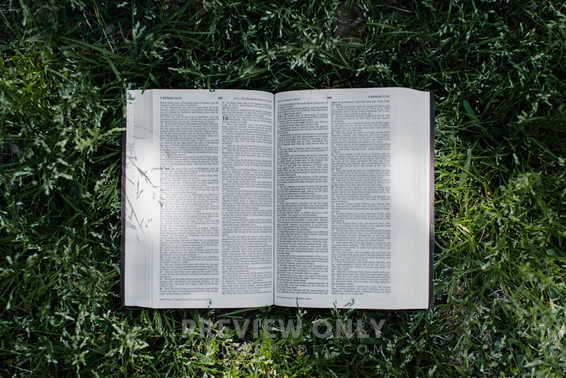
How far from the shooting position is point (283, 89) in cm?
112

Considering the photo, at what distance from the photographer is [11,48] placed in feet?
3.66

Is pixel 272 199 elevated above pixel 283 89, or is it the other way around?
pixel 283 89

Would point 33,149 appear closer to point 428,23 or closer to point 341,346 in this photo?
point 341,346

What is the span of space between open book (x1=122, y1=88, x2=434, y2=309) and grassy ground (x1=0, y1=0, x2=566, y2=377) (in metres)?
0.06

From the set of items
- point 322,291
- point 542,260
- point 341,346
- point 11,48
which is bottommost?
point 341,346

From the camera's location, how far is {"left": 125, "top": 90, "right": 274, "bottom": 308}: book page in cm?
110

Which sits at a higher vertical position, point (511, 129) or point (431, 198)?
point (511, 129)

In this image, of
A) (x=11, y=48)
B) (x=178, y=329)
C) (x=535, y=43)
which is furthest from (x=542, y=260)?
(x=11, y=48)

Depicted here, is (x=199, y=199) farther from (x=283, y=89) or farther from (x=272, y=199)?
(x=283, y=89)

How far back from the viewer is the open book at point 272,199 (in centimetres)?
109

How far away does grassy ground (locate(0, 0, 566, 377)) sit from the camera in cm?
107

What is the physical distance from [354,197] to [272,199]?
25cm

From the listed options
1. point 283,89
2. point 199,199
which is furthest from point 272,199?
point 283,89

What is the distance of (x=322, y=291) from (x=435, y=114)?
2.16 ft
